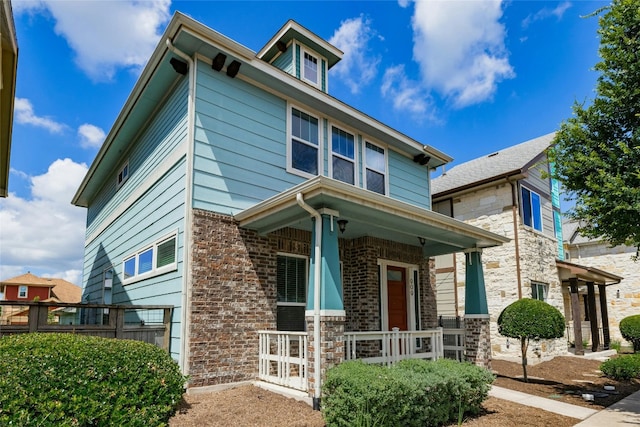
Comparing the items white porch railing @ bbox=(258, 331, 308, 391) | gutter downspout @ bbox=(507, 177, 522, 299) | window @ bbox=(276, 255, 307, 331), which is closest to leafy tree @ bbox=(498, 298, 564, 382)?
gutter downspout @ bbox=(507, 177, 522, 299)

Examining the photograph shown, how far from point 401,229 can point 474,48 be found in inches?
212

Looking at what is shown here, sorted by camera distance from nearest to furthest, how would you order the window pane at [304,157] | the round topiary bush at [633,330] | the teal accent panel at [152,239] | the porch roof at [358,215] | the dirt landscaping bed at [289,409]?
the dirt landscaping bed at [289,409] → the porch roof at [358,215] → the teal accent panel at [152,239] → the window pane at [304,157] → the round topiary bush at [633,330]

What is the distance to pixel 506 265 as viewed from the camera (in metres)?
14.3

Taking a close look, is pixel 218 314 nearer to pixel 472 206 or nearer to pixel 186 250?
pixel 186 250

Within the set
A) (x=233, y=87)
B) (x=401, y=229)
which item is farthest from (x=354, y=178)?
(x=233, y=87)

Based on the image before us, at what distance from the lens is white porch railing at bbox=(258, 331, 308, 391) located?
6719 millimetres

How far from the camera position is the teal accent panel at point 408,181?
11727 mm

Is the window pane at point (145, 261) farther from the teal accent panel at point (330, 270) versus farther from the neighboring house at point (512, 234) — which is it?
the neighboring house at point (512, 234)

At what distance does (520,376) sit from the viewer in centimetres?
1093

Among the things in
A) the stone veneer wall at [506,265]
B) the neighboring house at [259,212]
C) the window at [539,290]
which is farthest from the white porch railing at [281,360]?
the window at [539,290]

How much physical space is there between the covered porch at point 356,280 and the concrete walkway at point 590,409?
1.50 m

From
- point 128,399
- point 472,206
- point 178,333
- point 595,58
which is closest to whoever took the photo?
point 128,399

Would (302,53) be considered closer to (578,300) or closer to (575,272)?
(575,272)

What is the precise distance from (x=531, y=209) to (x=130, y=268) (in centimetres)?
1297
